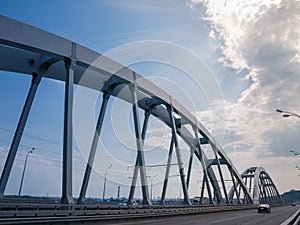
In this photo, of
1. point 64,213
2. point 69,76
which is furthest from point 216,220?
point 69,76

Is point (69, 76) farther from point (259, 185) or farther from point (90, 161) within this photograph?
point (259, 185)

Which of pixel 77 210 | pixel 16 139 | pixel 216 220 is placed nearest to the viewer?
pixel 77 210

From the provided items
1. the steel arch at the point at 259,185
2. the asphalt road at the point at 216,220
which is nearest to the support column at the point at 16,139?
the asphalt road at the point at 216,220

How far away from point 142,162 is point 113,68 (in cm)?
927

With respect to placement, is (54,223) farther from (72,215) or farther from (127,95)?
(127,95)

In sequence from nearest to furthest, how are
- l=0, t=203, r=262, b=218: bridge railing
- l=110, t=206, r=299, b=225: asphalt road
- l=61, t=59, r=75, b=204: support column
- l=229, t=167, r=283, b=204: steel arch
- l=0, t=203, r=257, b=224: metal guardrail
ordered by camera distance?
l=0, t=203, r=257, b=224: metal guardrail < l=0, t=203, r=262, b=218: bridge railing < l=61, t=59, r=75, b=204: support column < l=110, t=206, r=299, b=225: asphalt road < l=229, t=167, r=283, b=204: steel arch

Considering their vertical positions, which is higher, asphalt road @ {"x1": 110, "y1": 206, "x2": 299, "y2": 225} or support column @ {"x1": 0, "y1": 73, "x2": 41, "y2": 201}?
support column @ {"x1": 0, "y1": 73, "x2": 41, "y2": 201}

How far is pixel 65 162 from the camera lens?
70.5ft

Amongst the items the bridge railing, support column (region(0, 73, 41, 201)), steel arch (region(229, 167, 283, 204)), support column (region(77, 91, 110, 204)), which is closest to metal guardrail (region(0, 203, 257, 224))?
the bridge railing

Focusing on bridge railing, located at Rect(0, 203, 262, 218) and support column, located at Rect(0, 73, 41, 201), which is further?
support column, located at Rect(0, 73, 41, 201)

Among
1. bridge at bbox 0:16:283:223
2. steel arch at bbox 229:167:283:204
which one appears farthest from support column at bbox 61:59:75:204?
steel arch at bbox 229:167:283:204

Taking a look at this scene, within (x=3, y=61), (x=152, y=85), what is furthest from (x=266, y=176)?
(x=3, y=61)

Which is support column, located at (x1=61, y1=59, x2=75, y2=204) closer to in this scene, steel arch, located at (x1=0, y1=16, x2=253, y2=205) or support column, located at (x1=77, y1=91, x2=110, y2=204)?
steel arch, located at (x1=0, y1=16, x2=253, y2=205)

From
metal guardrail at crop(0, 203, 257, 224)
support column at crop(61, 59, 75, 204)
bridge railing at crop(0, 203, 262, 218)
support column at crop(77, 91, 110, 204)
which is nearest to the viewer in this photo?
metal guardrail at crop(0, 203, 257, 224)
